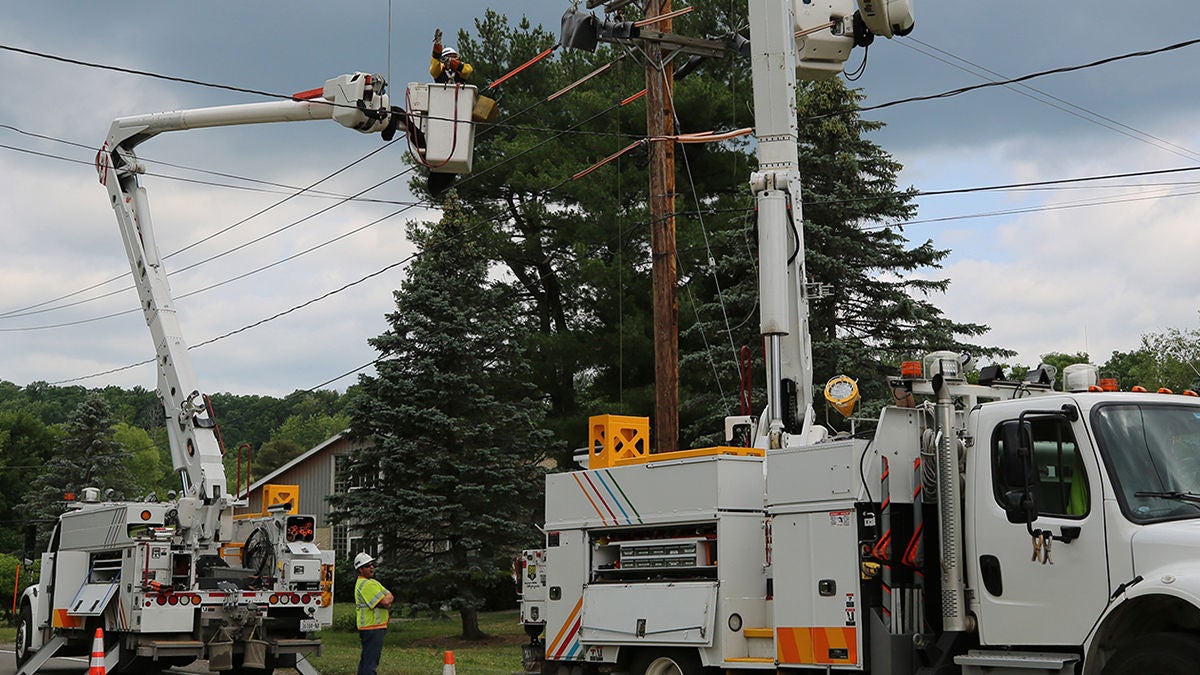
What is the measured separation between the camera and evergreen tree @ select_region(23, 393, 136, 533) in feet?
163

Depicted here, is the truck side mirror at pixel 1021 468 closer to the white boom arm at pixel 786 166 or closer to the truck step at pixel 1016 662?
the truck step at pixel 1016 662

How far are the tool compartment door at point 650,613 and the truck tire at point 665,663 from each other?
0.52 ft

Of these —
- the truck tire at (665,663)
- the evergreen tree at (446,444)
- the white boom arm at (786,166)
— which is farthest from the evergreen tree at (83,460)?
the white boom arm at (786,166)

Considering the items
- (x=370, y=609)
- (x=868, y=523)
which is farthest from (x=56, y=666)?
(x=868, y=523)

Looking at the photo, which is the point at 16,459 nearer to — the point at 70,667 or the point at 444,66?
the point at 70,667

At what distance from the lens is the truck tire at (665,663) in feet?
37.0

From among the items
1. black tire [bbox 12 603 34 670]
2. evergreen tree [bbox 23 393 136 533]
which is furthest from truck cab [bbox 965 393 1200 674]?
evergreen tree [bbox 23 393 136 533]

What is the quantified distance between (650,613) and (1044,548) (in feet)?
13.1

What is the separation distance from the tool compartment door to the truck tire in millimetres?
157

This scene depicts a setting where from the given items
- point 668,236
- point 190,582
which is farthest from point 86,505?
point 668,236

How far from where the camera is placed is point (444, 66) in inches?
591

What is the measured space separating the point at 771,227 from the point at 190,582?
848 centimetres

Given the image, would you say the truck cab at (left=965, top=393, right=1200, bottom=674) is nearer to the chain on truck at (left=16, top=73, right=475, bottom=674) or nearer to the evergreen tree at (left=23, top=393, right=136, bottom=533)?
the chain on truck at (left=16, top=73, right=475, bottom=674)

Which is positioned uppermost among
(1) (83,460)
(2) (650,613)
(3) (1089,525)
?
(1) (83,460)
